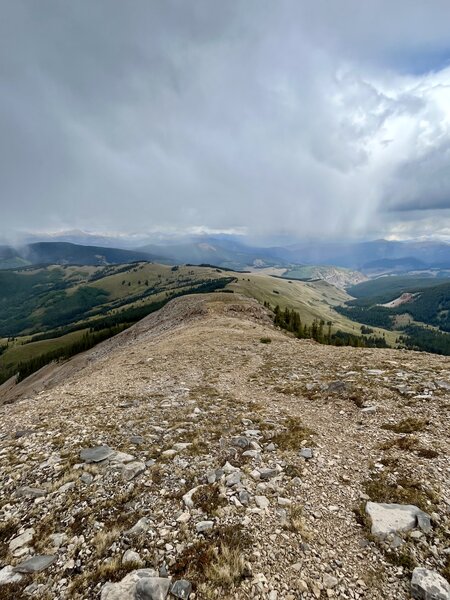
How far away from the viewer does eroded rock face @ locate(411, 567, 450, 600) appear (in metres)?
5.65

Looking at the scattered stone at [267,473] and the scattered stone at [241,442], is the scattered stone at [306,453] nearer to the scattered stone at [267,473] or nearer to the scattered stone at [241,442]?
the scattered stone at [267,473]

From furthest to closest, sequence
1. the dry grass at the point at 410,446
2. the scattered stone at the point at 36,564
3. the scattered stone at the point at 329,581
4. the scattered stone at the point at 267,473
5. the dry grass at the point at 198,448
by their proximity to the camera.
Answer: the dry grass at the point at 198,448
the dry grass at the point at 410,446
the scattered stone at the point at 267,473
the scattered stone at the point at 36,564
the scattered stone at the point at 329,581

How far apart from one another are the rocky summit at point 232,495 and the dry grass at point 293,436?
91mm

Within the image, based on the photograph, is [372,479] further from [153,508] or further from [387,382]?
[387,382]

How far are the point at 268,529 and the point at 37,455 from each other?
363 inches

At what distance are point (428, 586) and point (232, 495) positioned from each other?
191 inches

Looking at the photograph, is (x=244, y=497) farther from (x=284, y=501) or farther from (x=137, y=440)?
(x=137, y=440)

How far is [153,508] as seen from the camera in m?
8.28

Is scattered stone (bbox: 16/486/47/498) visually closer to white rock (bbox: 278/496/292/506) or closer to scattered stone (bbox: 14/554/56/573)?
scattered stone (bbox: 14/554/56/573)

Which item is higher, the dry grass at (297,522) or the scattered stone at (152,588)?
the scattered stone at (152,588)

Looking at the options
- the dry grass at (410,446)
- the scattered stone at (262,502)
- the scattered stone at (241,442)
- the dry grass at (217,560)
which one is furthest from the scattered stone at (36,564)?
the dry grass at (410,446)

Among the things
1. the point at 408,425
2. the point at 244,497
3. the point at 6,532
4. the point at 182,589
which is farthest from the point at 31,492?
the point at 408,425

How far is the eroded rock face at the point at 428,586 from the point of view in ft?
18.5

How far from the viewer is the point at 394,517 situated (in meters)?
7.73
